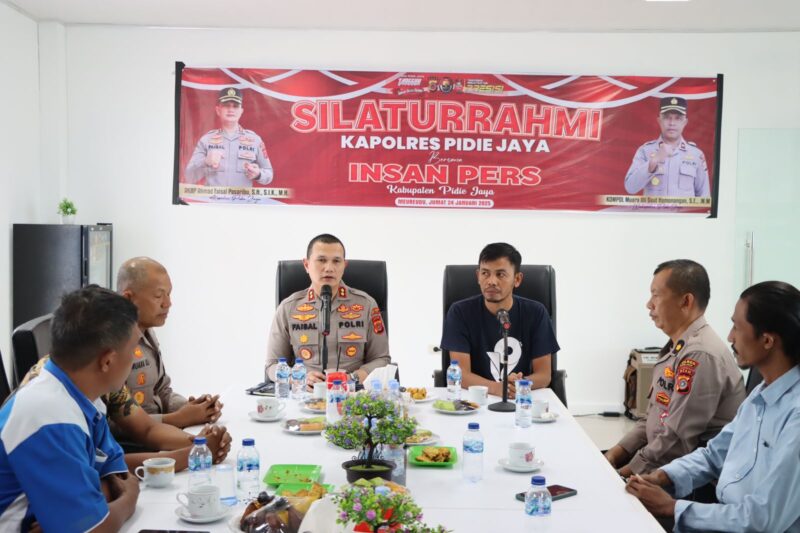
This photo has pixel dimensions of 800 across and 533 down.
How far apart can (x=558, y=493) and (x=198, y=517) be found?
2.96 ft

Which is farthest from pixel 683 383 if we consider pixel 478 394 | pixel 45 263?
pixel 45 263

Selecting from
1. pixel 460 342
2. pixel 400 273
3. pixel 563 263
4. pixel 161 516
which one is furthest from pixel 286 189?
pixel 161 516

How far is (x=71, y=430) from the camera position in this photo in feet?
5.42

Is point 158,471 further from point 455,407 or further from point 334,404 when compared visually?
point 455,407

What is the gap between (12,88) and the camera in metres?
5.16

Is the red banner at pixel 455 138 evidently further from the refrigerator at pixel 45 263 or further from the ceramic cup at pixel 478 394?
the ceramic cup at pixel 478 394

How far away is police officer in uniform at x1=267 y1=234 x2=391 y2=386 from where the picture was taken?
150 inches

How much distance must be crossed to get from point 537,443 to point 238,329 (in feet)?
11.5

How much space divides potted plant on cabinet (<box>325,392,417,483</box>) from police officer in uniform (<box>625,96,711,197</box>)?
13.0ft

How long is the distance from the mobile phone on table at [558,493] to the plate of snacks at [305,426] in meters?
0.84

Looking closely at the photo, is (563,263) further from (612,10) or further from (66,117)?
(66,117)

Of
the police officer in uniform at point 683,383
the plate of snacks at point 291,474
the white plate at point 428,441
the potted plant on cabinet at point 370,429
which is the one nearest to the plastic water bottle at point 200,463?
the plate of snacks at point 291,474

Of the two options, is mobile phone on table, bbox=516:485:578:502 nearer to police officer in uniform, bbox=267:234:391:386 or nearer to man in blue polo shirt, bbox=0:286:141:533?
man in blue polo shirt, bbox=0:286:141:533

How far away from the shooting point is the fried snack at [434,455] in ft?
7.73
